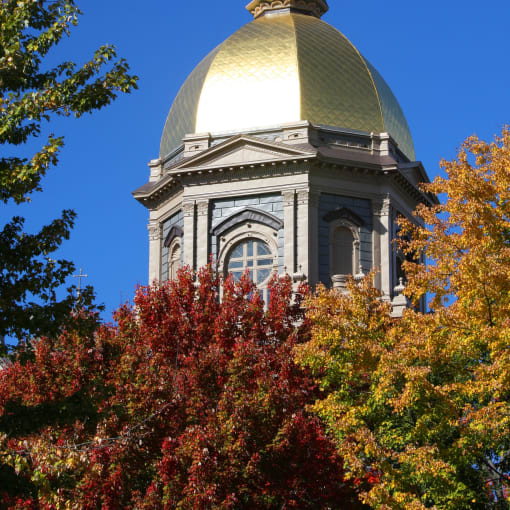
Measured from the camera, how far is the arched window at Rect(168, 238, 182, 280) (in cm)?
6059

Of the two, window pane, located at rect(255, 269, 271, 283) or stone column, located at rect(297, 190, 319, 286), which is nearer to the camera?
stone column, located at rect(297, 190, 319, 286)

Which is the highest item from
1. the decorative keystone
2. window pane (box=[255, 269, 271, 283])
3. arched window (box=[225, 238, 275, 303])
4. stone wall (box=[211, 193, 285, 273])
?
the decorative keystone

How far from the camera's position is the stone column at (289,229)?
182 feet

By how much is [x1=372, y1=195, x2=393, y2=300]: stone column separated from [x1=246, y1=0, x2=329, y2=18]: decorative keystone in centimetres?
1332

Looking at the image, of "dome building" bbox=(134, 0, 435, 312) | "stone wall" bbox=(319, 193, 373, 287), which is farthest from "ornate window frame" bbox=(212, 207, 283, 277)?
"stone wall" bbox=(319, 193, 373, 287)

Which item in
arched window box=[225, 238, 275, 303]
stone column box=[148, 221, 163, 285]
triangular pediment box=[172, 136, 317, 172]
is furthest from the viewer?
stone column box=[148, 221, 163, 285]

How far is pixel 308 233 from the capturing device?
55.8 metres

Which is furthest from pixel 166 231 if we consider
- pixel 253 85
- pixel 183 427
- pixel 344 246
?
pixel 183 427

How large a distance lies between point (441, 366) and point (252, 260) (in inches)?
1146

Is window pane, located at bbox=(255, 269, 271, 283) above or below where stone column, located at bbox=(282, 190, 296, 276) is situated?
below

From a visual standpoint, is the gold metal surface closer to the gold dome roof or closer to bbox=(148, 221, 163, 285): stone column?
the gold dome roof

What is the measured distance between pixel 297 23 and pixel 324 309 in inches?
1361

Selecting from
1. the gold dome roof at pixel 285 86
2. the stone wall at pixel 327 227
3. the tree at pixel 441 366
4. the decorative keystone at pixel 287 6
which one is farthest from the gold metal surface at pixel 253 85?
the tree at pixel 441 366

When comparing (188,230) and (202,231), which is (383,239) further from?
(188,230)
